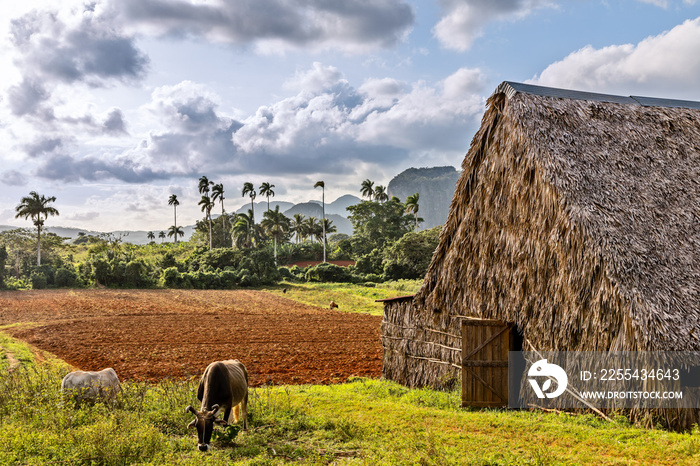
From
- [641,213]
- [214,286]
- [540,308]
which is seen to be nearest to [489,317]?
[540,308]

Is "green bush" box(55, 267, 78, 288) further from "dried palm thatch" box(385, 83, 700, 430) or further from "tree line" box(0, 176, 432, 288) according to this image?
"dried palm thatch" box(385, 83, 700, 430)

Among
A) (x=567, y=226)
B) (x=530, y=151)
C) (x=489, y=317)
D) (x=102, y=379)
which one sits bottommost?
(x=102, y=379)

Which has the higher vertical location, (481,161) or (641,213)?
(481,161)

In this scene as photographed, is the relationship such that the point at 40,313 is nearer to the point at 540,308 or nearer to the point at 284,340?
the point at 284,340

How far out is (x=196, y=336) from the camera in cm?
2161

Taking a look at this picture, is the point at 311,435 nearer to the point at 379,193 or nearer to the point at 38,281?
the point at 38,281

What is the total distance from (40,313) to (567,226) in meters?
32.5

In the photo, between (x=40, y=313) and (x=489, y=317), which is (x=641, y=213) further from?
(x=40, y=313)

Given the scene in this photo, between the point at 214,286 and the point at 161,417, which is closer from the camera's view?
the point at 161,417

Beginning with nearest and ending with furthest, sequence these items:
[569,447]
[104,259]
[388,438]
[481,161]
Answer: [569,447] < [388,438] < [481,161] < [104,259]

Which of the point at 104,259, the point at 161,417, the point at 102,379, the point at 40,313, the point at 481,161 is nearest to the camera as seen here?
the point at 161,417

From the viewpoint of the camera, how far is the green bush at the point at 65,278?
47713mm

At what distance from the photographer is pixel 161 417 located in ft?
26.4

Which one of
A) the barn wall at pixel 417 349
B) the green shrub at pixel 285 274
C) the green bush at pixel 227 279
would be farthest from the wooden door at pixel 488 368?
the green shrub at pixel 285 274
